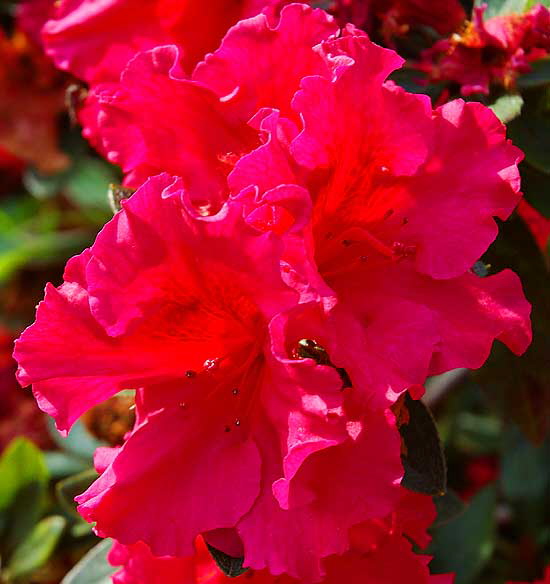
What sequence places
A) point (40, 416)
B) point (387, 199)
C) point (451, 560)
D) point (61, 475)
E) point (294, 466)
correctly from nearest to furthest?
point (294, 466) < point (387, 199) < point (451, 560) < point (61, 475) < point (40, 416)

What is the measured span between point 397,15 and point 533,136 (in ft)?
0.62

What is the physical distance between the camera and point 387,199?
2.73 feet

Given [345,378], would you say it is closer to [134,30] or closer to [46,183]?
[134,30]

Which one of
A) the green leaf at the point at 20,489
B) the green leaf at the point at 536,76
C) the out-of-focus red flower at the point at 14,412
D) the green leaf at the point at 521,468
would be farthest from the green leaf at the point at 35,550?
the green leaf at the point at 536,76

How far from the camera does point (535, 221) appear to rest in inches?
41.6

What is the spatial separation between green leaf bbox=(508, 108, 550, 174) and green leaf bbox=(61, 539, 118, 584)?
2.10ft

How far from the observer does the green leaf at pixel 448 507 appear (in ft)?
3.67

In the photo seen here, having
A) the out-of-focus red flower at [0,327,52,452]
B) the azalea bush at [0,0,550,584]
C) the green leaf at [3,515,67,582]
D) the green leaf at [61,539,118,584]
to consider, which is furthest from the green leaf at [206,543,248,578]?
the out-of-focus red flower at [0,327,52,452]

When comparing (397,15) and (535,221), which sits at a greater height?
(397,15)

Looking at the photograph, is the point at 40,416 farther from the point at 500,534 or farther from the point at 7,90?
the point at 500,534

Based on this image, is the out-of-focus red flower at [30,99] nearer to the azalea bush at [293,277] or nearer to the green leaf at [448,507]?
the azalea bush at [293,277]

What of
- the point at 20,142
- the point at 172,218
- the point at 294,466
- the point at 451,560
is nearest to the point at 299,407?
the point at 294,466

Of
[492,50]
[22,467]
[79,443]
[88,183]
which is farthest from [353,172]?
[88,183]

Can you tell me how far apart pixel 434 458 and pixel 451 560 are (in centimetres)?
58
